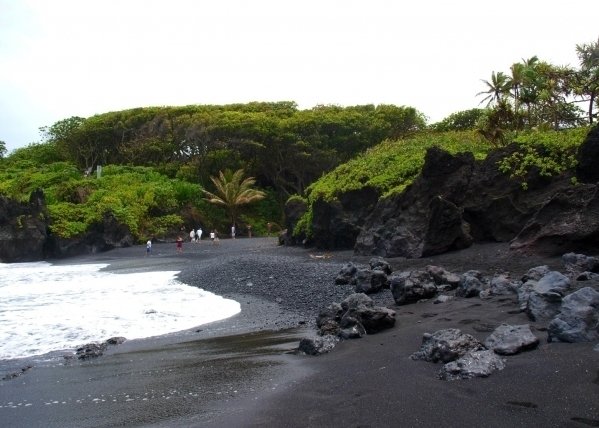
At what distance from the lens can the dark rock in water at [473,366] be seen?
451 cm

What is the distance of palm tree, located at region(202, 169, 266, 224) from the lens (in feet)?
138

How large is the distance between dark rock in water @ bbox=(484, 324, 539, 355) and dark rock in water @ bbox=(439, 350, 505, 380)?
189mm

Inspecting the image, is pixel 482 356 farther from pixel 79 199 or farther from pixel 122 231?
pixel 79 199

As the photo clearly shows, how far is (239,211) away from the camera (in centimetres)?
4450

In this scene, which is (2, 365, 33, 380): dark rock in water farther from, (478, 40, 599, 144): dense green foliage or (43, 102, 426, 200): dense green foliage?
(43, 102, 426, 200): dense green foliage

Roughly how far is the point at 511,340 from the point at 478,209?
10898 mm

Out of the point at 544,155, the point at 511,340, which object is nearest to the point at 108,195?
the point at 544,155

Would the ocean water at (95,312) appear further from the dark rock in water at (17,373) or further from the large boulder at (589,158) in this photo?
the large boulder at (589,158)

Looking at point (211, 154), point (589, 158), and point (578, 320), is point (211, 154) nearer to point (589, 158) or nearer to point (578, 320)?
point (589, 158)

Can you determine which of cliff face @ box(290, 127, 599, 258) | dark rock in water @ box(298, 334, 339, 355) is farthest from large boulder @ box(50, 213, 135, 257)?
dark rock in water @ box(298, 334, 339, 355)

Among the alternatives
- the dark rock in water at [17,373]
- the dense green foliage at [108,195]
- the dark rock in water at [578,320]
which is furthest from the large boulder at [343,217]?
the dense green foliage at [108,195]

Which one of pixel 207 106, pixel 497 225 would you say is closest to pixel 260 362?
pixel 497 225

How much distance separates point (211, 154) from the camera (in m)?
46.7

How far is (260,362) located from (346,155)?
128 ft
